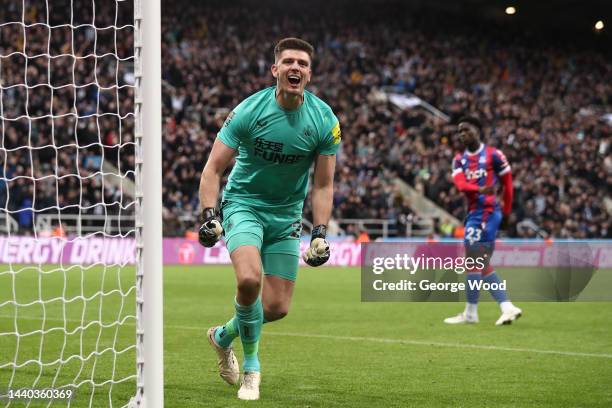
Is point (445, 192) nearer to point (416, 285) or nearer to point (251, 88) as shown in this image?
point (251, 88)

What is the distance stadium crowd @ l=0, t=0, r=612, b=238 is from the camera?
26891 millimetres

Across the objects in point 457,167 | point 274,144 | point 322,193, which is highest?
point 274,144

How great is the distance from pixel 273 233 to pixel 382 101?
1084 inches

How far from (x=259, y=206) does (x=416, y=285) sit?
1009 centimetres

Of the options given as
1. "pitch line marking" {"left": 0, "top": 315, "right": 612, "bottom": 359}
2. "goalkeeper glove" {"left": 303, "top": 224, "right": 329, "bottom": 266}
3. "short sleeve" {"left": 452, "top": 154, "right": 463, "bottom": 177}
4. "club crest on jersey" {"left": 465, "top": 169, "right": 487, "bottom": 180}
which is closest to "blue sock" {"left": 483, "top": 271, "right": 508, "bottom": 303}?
"club crest on jersey" {"left": 465, "top": 169, "right": 487, "bottom": 180}

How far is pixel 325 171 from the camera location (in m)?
6.22

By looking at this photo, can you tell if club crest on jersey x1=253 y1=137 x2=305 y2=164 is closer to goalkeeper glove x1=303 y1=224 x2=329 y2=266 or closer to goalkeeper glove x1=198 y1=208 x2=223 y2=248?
goalkeeper glove x1=303 y1=224 x2=329 y2=266

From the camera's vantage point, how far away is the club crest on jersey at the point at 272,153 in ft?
20.1

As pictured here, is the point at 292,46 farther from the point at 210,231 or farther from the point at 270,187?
the point at 210,231

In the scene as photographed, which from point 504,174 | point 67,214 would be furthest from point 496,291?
point 67,214

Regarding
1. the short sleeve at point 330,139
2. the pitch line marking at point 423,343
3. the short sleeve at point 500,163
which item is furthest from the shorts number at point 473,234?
the short sleeve at point 330,139

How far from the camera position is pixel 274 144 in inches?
241

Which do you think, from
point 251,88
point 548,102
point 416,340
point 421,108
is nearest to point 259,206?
point 416,340

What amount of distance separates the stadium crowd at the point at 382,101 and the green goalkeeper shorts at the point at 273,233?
17.5 metres
